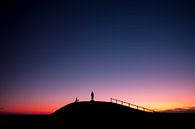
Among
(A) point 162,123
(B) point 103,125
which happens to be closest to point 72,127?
(B) point 103,125

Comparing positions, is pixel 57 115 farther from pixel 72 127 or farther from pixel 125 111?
pixel 125 111

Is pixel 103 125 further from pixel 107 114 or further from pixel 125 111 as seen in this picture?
pixel 125 111

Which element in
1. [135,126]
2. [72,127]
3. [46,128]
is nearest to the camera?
[135,126]

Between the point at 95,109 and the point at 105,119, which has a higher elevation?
the point at 95,109

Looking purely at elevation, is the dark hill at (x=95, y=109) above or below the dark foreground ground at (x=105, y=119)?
above

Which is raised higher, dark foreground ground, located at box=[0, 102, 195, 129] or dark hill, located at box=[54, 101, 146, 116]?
dark hill, located at box=[54, 101, 146, 116]

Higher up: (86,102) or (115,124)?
(86,102)

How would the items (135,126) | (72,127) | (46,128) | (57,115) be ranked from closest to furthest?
(135,126)
(72,127)
(46,128)
(57,115)

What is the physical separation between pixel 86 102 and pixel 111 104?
480cm

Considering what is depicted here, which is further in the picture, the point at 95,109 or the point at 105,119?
the point at 95,109

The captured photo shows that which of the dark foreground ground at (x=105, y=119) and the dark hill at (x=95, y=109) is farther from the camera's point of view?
the dark hill at (x=95, y=109)

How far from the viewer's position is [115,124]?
102ft

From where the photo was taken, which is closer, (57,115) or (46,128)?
(46,128)

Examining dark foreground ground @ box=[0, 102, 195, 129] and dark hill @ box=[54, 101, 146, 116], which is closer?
dark foreground ground @ box=[0, 102, 195, 129]
